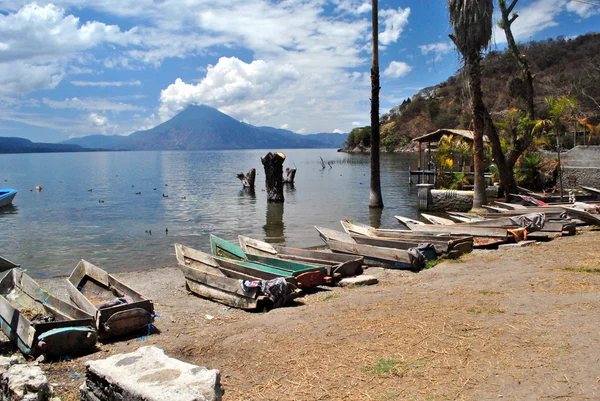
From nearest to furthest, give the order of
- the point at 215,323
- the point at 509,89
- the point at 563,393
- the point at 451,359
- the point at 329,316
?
the point at 563,393, the point at 451,359, the point at 329,316, the point at 215,323, the point at 509,89

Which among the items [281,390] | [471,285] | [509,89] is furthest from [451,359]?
[509,89]

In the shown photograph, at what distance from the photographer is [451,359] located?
5.15 m

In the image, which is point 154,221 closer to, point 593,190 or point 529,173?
point 529,173

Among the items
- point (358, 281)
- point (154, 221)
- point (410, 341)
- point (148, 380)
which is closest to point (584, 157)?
point (358, 281)

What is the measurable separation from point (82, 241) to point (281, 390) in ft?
52.8

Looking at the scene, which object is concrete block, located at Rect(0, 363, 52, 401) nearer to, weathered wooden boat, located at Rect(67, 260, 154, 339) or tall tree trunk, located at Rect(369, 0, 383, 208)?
weathered wooden boat, located at Rect(67, 260, 154, 339)

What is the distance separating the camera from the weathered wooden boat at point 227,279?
8.98m

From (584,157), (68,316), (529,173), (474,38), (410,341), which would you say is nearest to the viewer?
(410,341)

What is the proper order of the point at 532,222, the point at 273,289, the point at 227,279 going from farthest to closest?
1. the point at 532,222
2. the point at 227,279
3. the point at 273,289

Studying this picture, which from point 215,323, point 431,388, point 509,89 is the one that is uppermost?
point 509,89

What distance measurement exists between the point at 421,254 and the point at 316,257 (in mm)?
2683

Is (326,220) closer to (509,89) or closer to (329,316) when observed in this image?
(329,316)

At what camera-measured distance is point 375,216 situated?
2284 cm

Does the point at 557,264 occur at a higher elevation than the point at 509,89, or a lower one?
lower
